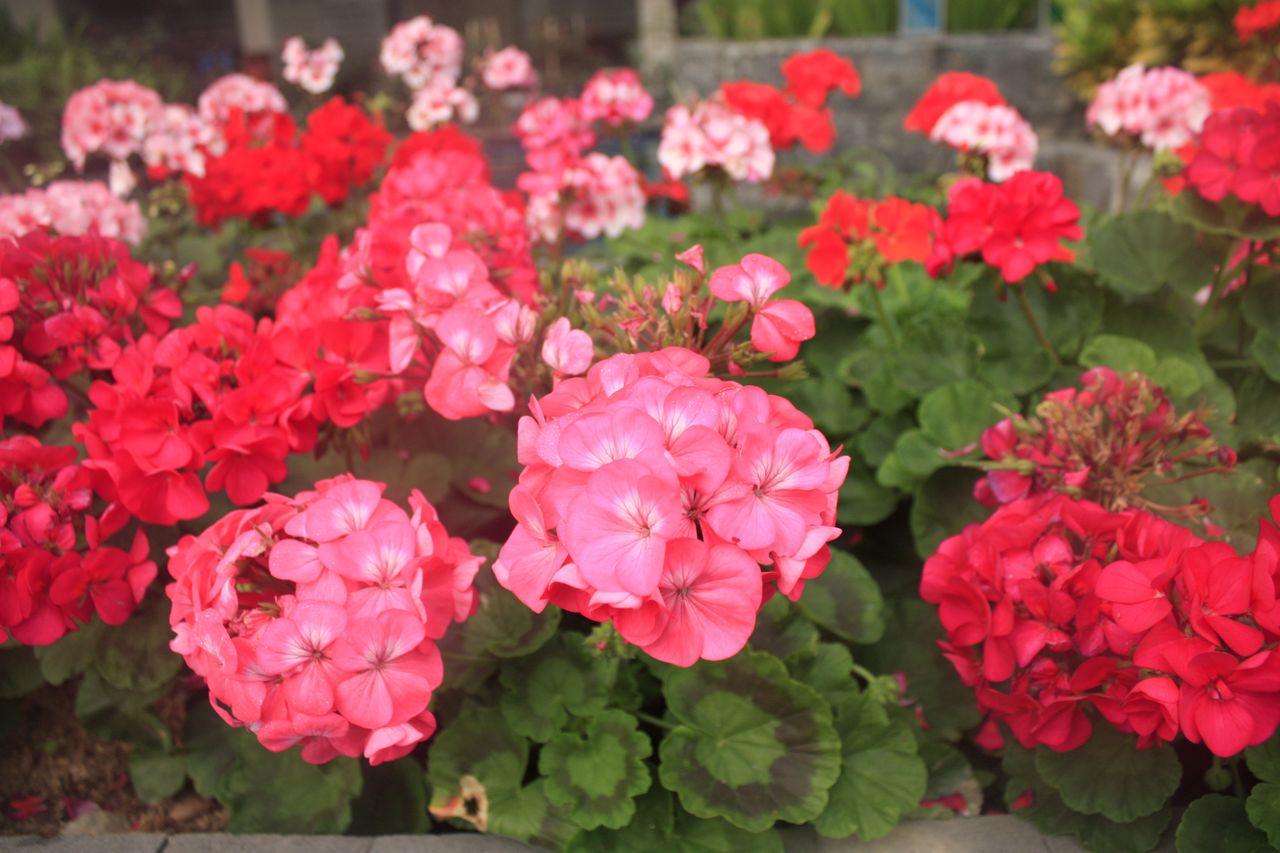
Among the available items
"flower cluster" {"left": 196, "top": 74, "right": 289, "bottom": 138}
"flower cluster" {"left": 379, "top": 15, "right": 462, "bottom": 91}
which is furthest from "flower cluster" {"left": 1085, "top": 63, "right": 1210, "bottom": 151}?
"flower cluster" {"left": 196, "top": 74, "right": 289, "bottom": 138}

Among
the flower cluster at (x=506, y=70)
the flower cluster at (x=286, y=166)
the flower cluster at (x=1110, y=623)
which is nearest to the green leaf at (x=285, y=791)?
the flower cluster at (x=1110, y=623)

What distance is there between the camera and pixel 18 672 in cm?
156

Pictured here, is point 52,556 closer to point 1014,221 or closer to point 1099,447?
point 1099,447

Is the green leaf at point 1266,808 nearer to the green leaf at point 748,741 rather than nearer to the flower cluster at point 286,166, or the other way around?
the green leaf at point 748,741

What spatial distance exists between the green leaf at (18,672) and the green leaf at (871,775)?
1.23m

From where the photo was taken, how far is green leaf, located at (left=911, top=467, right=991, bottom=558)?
166 cm

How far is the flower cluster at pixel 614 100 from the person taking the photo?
2.50 meters

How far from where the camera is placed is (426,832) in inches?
56.6

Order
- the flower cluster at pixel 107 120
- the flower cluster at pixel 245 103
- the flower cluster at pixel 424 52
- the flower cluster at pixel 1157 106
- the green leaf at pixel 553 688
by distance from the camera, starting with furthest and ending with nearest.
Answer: the flower cluster at pixel 424 52 < the flower cluster at pixel 245 103 < the flower cluster at pixel 107 120 < the flower cluster at pixel 1157 106 < the green leaf at pixel 553 688

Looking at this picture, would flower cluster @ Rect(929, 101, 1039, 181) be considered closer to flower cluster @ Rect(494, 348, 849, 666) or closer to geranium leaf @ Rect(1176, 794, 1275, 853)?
geranium leaf @ Rect(1176, 794, 1275, 853)

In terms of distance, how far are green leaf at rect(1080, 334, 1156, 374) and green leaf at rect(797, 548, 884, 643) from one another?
0.57 meters

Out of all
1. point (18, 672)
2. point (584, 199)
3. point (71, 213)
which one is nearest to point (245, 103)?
point (71, 213)

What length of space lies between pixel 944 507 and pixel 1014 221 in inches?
19.0

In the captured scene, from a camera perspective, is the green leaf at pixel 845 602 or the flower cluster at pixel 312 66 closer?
the green leaf at pixel 845 602
